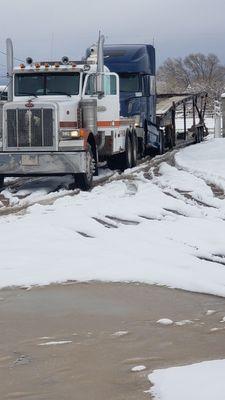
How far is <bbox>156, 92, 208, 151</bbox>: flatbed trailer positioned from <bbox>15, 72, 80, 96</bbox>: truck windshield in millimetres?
9496

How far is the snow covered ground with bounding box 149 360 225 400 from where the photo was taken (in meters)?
3.95

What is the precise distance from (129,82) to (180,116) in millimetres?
7797

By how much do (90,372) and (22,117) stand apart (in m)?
10.2

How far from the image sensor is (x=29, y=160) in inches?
545

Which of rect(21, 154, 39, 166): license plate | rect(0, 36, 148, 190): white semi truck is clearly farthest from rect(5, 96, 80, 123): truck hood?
rect(21, 154, 39, 166): license plate

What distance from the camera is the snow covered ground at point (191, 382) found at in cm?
395

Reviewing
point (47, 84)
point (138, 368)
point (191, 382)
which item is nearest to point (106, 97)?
point (47, 84)

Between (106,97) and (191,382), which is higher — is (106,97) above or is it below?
above

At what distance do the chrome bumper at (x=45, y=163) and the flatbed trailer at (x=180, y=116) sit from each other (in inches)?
439

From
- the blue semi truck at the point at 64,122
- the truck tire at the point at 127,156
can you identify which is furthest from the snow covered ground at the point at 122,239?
the truck tire at the point at 127,156

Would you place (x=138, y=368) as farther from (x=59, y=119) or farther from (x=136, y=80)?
(x=136, y=80)

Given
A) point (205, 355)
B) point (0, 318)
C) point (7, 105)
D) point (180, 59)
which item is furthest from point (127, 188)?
point (180, 59)

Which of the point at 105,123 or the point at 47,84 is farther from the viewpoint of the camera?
the point at 105,123

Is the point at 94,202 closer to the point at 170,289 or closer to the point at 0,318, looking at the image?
the point at 170,289
